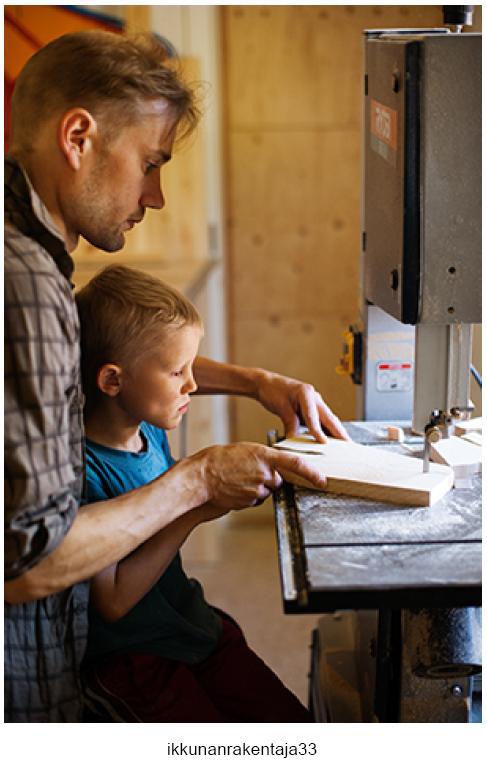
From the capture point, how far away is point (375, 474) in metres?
1.53

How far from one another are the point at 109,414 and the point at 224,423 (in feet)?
7.54

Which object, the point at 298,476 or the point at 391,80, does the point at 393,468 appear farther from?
the point at 391,80

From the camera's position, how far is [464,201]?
1401 millimetres

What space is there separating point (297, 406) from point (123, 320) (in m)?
0.43

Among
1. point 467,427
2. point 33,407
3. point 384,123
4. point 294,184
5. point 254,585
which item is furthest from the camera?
point 294,184

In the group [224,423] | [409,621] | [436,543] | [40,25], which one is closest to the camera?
[436,543]

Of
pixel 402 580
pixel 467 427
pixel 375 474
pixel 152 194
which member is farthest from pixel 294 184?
pixel 402 580

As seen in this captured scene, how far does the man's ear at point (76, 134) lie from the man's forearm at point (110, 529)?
0.48 meters

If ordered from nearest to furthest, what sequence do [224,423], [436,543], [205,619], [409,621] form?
[436,543] → [409,621] → [205,619] → [224,423]

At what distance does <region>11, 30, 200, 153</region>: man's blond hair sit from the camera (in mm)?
1400

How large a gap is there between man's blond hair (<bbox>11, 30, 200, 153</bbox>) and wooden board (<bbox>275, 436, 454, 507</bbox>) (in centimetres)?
63

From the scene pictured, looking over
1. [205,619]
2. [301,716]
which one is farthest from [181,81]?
[301,716]

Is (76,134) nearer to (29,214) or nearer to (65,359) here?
(29,214)

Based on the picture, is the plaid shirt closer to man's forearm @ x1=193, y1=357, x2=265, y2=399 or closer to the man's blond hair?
the man's blond hair
